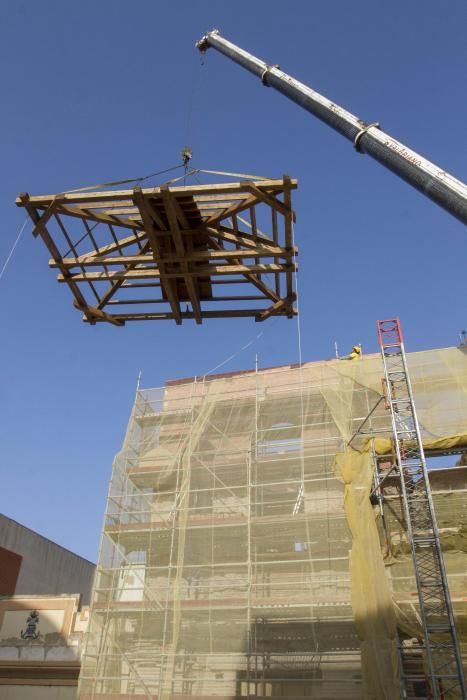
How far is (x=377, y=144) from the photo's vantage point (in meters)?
12.3

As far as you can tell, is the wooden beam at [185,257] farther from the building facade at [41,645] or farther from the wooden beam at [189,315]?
the building facade at [41,645]

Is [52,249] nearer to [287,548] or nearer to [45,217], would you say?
[45,217]

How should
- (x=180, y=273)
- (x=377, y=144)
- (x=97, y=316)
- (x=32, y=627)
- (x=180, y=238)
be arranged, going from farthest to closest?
(x=32, y=627) < (x=377, y=144) < (x=97, y=316) < (x=180, y=273) < (x=180, y=238)

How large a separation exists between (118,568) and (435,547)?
8.02m

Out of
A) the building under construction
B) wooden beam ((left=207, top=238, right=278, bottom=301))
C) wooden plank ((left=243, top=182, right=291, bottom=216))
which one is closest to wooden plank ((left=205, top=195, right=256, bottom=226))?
wooden plank ((left=243, top=182, right=291, bottom=216))

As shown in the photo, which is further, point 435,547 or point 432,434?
point 432,434

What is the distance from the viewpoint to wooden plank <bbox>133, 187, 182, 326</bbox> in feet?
27.2

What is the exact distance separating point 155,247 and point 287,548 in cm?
854

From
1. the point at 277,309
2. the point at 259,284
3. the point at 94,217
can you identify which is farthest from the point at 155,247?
the point at 277,309

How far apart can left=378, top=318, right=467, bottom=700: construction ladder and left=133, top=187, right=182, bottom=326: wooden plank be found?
691 centimetres

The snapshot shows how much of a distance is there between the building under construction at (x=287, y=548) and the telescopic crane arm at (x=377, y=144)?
620cm

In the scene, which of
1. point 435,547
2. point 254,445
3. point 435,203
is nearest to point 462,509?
point 435,547

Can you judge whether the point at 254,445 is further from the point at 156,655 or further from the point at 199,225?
the point at 199,225

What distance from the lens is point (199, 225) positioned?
30.1ft
